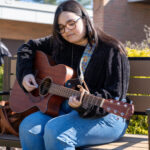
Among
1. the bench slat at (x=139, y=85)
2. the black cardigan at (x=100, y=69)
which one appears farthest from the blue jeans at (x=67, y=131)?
the bench slat at (x=139, y=85)

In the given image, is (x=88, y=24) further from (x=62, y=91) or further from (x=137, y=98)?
(x=137, y=98)

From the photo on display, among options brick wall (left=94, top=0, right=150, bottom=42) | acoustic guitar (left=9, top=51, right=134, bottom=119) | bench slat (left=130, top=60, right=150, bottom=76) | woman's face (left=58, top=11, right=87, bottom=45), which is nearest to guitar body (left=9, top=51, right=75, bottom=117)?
acoustic guitar (left=9, top=51, right=134, bottom=119)

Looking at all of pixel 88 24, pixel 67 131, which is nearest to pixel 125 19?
pixel 88 24

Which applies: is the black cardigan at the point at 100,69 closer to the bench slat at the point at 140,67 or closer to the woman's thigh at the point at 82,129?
the woman's thigh at the point at 82,129

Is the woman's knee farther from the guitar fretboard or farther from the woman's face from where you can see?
the woman's face

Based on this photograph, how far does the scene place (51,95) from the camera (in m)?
3.12

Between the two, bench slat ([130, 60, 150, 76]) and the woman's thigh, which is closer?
the woman's thigh

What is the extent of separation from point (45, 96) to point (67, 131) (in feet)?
1.98

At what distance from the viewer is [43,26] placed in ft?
52.2

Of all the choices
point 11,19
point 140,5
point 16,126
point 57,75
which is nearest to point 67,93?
point 57,75

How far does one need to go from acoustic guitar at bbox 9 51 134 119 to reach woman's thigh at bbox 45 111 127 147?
17 cm

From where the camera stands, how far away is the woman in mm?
2715

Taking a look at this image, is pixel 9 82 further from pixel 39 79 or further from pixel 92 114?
pixel 92 114

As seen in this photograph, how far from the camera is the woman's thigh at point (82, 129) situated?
8.76 ft
